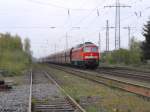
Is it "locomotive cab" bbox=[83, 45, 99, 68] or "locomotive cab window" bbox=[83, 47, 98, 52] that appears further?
"locomotive cab window" bbox=[83, 47, 98, 52]

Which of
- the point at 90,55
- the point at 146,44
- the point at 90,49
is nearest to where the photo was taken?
the point at 90,55

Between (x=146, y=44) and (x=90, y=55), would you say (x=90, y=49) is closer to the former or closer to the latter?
(x=90, y=55)

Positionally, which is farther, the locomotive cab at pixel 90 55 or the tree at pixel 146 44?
the tree at pixel 146 44

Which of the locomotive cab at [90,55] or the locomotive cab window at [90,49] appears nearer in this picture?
the locomotive cab at [90,55]

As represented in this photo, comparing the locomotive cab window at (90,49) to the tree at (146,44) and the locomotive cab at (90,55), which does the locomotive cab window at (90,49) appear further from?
the tree at (146,44)

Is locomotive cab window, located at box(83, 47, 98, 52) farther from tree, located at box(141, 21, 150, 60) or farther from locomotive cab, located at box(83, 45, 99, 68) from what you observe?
tree, located at box(141, 21, 150, 60)

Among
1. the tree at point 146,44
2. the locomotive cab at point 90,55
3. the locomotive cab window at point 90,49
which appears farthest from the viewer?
the tree at point 146,44

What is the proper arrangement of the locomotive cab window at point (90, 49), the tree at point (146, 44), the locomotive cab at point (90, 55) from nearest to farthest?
the locomotive cab at point (90, 55), the locomotive cab window at point (90, 49), the tree at point (146, 44)

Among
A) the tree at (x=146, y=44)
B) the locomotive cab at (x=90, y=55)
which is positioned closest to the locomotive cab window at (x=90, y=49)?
the locomotive cab at (x=90, y=55)

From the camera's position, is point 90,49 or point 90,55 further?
point 90,49

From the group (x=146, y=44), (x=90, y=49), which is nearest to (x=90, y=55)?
(x=90, y=49)

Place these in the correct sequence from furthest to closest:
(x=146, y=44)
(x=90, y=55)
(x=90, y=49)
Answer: (x=146, y=44) → (x=90, y=49) → (x=90, y=55)

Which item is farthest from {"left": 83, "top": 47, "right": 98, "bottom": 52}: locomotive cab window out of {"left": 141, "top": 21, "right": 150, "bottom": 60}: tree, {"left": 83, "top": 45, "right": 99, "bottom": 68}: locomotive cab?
{"left": 141, "top": 21, "right": 150, "bottom": 60}: tree

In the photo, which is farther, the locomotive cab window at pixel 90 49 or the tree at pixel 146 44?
the tree at pixel 146 44
